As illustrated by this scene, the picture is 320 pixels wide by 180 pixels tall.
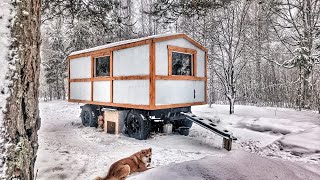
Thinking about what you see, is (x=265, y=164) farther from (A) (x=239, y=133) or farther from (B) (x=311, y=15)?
(B) (x=311, y=15)

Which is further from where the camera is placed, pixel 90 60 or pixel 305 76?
pixel 305 76

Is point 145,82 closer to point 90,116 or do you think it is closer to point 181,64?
point 181,64

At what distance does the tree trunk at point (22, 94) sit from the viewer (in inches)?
64.3

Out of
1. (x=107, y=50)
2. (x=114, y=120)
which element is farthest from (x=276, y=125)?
(x=107, y=50)

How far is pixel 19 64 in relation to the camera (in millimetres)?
1680

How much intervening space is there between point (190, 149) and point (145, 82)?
2.49 meters

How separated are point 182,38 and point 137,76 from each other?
215 centimetres

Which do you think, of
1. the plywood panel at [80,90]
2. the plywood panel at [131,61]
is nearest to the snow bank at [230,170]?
the plywood panel at [131,61]

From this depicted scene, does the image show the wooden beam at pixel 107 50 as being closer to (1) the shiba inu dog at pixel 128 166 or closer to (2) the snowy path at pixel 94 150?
(2) the snowy path at pixel 94 150

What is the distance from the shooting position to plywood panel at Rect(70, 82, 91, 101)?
10.1 meters

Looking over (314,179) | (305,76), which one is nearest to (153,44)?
(314,179)

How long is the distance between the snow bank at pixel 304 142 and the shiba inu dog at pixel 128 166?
408cm

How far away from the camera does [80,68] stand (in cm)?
1053

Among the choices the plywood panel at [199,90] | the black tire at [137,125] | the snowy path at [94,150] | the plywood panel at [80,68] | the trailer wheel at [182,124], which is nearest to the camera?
the snowy path at [94,150]
